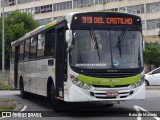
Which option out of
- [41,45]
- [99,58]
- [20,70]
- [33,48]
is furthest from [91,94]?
[20,70]

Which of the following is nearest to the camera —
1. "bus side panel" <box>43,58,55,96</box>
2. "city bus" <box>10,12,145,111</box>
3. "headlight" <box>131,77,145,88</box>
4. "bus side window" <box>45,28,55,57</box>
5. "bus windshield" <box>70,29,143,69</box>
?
"city bus" <box>10,12,145,111</box>

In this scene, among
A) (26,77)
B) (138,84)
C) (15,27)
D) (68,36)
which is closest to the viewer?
(68,36)

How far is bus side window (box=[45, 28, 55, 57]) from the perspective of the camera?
16.6 meters

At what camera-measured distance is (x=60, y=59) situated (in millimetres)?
15703

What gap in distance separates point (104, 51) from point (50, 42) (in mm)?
3094

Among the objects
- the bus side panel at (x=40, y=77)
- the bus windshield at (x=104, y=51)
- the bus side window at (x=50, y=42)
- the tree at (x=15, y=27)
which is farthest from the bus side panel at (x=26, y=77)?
the tree at (x=15, y=27)

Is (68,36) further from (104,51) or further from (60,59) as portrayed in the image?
(60,59)

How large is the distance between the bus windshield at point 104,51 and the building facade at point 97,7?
5356cm

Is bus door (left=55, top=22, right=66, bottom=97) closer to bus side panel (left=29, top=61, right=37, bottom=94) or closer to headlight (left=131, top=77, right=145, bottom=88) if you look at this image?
headlight (left=131, top=77, right=145, bottom=88)

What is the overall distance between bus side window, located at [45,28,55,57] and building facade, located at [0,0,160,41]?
168ft

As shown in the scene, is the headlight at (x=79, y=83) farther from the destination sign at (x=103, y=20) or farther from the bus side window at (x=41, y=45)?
the bus side window at (x=41, y=45)

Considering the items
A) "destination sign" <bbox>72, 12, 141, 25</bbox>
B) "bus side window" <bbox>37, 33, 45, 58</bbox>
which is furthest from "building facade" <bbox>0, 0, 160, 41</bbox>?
"destination sign" <bbox>72, 12, 141, 25</bbox>

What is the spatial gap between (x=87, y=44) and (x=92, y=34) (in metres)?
0.37

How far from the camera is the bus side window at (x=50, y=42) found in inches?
652
